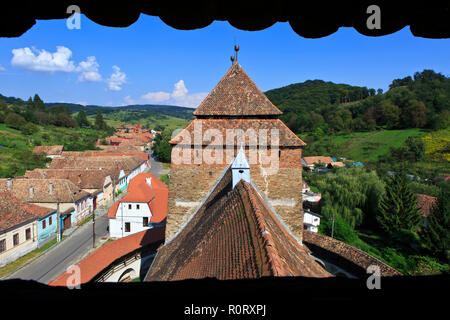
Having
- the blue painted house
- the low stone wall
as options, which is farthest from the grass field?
the blue painted house

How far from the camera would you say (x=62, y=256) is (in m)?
20.6

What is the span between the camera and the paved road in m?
17.9

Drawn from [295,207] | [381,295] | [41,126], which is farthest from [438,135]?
[41,126]

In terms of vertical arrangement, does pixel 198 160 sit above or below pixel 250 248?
above

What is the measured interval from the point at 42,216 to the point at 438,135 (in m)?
74.5

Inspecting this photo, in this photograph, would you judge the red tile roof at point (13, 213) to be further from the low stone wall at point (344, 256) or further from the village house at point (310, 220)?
the village house at point (310, 220)

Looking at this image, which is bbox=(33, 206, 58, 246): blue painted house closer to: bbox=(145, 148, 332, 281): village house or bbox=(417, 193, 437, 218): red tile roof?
bbox=(145, 148, 332, 281): village house

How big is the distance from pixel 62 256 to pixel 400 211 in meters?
34.2

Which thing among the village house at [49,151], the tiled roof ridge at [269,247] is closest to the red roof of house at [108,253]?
the tiled roof ridge at [269,247]

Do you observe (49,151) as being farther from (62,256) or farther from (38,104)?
(38,104)

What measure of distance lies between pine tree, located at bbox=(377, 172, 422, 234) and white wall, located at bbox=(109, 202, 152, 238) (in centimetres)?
2612

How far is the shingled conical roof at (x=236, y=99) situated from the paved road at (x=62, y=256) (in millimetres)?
16354
